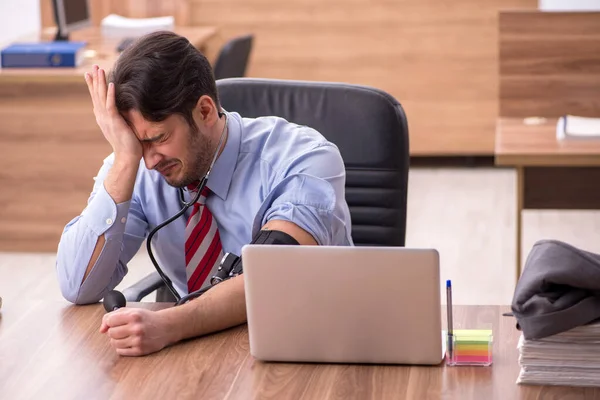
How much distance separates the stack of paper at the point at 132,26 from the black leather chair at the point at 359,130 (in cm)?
274

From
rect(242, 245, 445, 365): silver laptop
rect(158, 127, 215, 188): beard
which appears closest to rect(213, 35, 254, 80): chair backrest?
rect(158, 127, 215, 188): beard

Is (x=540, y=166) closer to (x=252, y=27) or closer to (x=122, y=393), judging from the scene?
(x=122, y=393)

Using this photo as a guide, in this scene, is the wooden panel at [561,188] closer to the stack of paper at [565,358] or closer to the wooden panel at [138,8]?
the stack of paper at [565,358]

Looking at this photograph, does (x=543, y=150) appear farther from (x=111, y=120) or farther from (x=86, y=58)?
(x=86, y=58)

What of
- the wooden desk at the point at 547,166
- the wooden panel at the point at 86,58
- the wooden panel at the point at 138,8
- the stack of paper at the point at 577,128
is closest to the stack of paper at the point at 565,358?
the wooden desk at the point at 547,166

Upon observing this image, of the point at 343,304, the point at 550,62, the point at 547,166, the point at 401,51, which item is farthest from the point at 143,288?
the point at 401,51

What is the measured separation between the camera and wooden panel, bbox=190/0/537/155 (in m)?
5.21

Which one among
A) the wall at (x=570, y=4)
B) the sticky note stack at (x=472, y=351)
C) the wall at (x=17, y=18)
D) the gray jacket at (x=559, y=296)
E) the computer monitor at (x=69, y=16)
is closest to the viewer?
the gray jacket at (x=559, y=296)

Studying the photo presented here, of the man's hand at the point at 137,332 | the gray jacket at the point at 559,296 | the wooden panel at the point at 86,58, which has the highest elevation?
the gray jacket at the point at 559,296

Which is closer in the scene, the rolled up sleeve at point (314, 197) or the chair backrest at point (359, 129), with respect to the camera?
the rolled up sleeve at point (314, 197)

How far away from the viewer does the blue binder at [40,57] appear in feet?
13.5

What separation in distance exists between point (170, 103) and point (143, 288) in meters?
0.41

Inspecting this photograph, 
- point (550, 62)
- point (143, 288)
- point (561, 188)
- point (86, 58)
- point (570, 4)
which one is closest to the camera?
point (143, 288)

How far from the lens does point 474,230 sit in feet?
14.5
